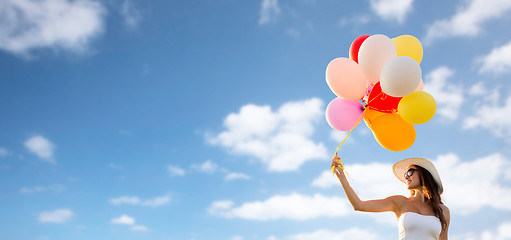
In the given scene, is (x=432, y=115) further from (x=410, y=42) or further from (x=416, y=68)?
(x=410, y=42)

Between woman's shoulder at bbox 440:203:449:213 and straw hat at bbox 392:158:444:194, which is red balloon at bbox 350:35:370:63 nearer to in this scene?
straw hat at bbox 392:158:444:194

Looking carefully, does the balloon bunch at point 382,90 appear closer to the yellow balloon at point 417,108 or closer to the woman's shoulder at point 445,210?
the yellow balloon at point 417,108

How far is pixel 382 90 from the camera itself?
15.5 feet

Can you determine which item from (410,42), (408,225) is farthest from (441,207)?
(410,42)

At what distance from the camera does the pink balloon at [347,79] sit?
4.97 meters

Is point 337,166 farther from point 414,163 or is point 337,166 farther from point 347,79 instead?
point 347,79

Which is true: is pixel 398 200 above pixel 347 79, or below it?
below

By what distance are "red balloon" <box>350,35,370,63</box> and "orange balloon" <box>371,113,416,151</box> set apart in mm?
827

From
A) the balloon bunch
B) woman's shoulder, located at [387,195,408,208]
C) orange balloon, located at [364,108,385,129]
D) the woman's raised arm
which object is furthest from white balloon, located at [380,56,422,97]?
woman's shoulder, located at [387,195,408,208]

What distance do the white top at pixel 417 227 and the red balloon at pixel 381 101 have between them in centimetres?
125

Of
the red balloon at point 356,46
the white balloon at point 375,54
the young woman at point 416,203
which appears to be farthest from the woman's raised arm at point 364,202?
the red balloon at point 356,46

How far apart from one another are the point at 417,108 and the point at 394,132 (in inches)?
16.7

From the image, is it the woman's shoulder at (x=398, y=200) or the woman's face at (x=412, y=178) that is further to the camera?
the woman's face at (x=412, y=178)

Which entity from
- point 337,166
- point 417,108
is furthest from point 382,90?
point 337,166
